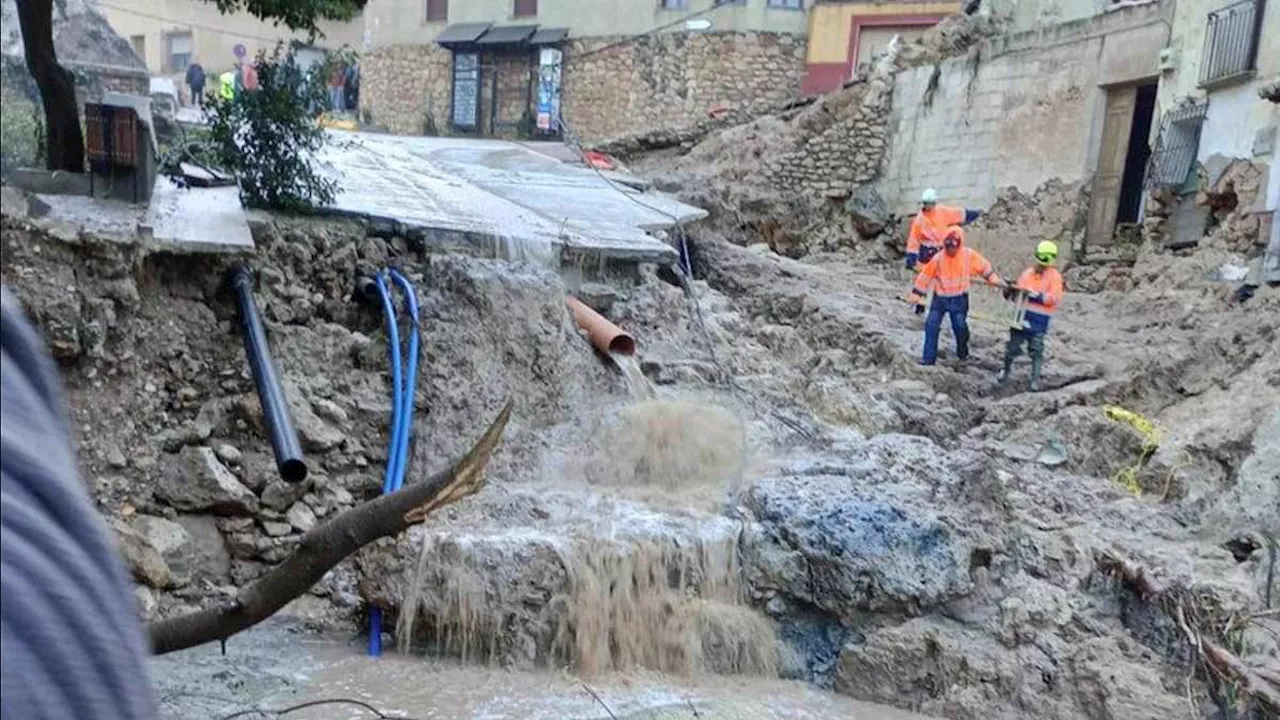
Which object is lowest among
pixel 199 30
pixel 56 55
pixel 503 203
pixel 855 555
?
pixel 855 555

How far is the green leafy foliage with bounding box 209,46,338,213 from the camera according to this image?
6.89 metres

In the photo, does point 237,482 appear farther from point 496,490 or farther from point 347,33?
point 347,33

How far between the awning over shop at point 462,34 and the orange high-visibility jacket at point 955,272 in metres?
17.8

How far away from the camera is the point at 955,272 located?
966 centimetres

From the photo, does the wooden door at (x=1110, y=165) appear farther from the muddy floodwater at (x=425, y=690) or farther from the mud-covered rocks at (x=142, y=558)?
the mud-covered rocks at (x=142, y=558)

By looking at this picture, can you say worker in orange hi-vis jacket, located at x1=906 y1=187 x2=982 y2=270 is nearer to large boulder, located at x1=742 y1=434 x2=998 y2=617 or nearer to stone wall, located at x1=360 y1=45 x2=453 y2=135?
large boulder, located at x1=742 y1=434 x2=998 y2=617

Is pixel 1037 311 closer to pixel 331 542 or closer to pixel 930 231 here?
pixel 930 231

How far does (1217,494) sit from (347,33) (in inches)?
1053

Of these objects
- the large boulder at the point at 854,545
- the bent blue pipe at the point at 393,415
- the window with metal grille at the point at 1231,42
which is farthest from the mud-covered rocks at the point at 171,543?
the window with metal grille at the point at 1231,42

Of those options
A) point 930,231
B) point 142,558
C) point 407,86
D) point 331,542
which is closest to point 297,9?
point 142,558

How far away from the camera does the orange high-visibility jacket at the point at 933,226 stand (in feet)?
36.3

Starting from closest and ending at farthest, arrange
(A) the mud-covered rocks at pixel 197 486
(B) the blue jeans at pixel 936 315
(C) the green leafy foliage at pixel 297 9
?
1. (A) the mud-covered rocks at pixel 197 486
2. (C) the green leafy foliage at pixel 297 9
3. (B) the blue jeans at pixel 936 315

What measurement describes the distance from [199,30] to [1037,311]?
27.2m

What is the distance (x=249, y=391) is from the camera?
614 cm
